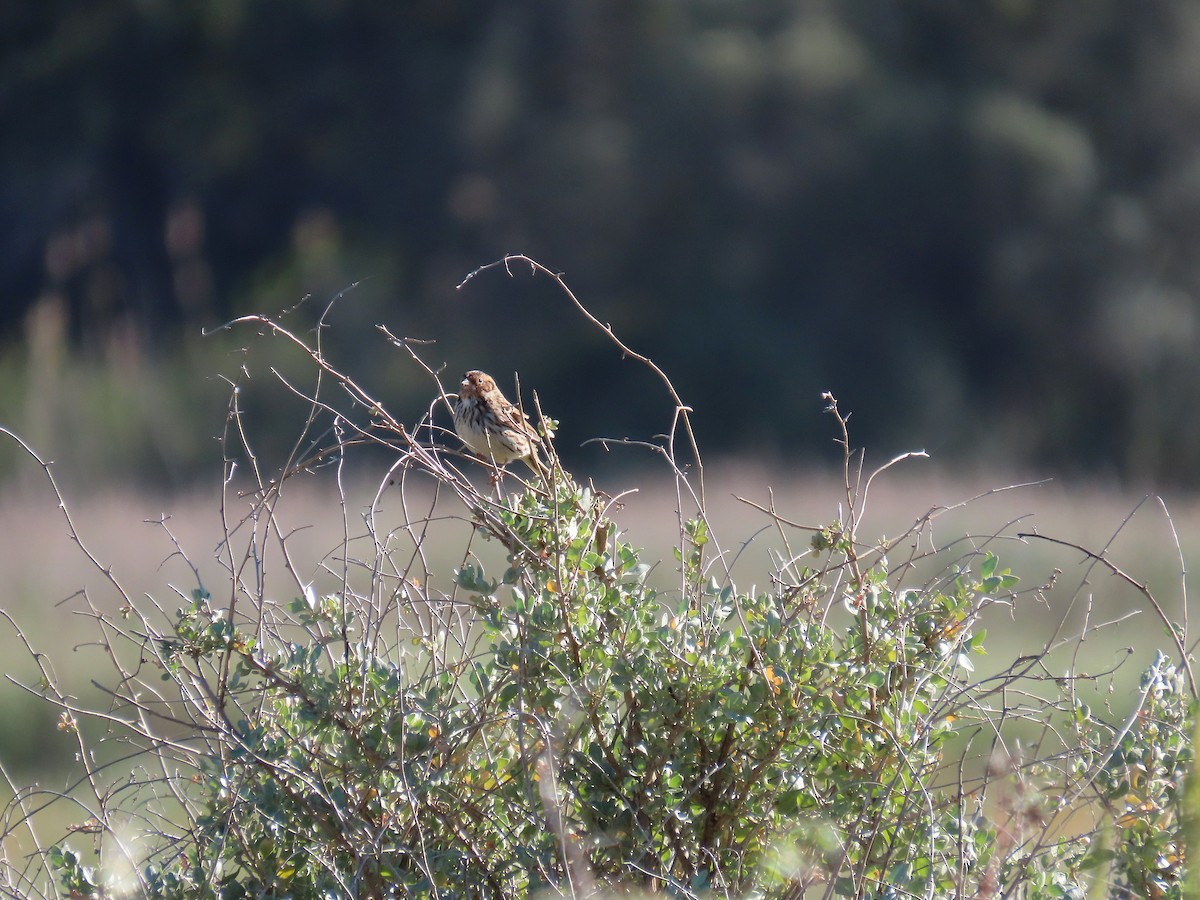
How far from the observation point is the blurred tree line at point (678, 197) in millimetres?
23688

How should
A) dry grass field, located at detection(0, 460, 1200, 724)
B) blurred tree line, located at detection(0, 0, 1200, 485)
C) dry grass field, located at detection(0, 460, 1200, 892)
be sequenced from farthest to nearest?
blurred tree line, located at detection(0, 0, 1200, 485)
dry grass field, located at detection(0, 460, 1200, 724)
dry grass field, located at detection(0, 460, 1200, 892)

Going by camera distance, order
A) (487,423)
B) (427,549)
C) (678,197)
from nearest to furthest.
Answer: (487,423) < (427,549) < (678,197)

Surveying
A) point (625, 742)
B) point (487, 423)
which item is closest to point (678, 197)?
point (487, 423)

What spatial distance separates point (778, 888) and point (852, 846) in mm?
182

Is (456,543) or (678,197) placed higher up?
(678,197)

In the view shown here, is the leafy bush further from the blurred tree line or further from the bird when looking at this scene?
the blurred tree line

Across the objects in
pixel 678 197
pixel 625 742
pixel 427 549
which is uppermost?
pixel 678 197

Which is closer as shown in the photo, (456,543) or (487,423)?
(487,423)

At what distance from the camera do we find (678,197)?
26.0m

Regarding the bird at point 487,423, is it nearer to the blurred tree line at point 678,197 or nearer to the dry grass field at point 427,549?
the dry grass field at point 427,549

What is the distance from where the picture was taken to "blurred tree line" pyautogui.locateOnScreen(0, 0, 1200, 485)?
23688 millimetres

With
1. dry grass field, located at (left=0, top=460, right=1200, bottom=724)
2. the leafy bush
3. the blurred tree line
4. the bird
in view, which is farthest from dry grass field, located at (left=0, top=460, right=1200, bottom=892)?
the blurred tree line

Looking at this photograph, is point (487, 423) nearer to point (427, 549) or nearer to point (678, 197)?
point (427, 549)

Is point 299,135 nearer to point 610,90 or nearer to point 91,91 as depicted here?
point 91,91
